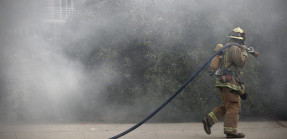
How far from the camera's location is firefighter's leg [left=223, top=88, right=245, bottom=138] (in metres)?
6.75

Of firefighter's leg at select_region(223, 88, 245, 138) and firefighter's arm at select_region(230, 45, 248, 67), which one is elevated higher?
firefighter's arm at select_region(230, 45, 248, 67)

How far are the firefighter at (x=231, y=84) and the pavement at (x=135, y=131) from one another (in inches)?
10.9

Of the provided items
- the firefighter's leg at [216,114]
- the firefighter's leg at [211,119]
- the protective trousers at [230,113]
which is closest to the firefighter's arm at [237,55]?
the protective trousers at [230,113]

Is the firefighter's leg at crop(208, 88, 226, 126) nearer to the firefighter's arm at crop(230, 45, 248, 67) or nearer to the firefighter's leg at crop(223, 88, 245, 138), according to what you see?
the firefighter's leg at crop(223, 88, 245, 138)

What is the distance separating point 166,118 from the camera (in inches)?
309

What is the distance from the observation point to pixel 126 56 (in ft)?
25.5

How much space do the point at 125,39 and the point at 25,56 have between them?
1.57 metres

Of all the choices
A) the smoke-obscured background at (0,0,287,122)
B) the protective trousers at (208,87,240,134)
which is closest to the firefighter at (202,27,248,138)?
the protective trousers at (208,87,240,134)

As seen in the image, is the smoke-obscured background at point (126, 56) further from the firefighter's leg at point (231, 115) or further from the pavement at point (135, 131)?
the firefighter's leg at point (231, 115)

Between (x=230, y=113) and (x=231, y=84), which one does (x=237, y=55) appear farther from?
(x=230, y=113)

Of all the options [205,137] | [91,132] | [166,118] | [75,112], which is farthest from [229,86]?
[75,112]

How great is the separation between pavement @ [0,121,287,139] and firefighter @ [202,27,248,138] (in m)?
0.28

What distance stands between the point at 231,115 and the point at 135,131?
1.40 m

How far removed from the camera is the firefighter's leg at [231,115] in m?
6.75
